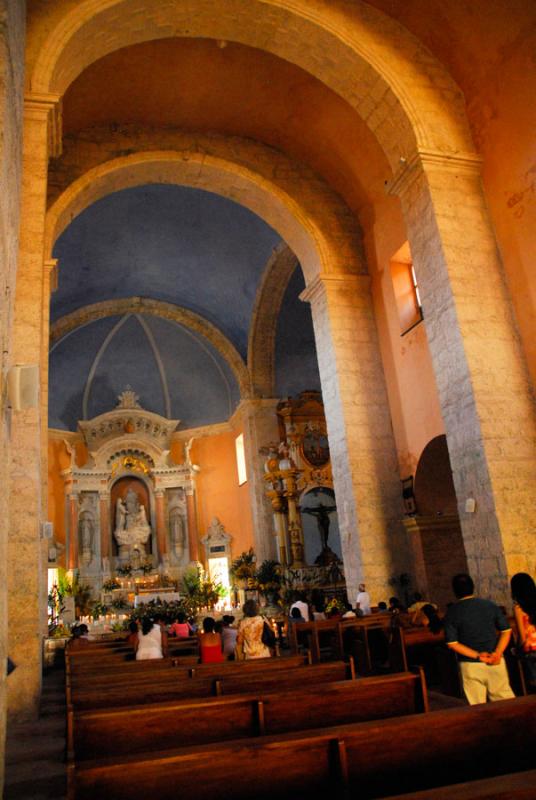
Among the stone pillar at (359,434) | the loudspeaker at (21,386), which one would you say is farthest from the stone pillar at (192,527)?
the loudspeaker at (21,386)

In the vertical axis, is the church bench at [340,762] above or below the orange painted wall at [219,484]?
below

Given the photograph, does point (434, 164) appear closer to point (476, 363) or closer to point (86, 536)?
point (476, 363)

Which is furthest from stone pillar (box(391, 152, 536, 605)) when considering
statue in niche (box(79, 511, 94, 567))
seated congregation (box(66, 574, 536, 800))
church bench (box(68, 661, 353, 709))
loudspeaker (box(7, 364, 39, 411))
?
statue in niche (box(79, 511, 94, 567))

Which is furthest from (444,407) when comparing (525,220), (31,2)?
(31,2)

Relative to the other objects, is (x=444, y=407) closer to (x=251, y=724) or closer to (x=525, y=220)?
(x=525, y=220)

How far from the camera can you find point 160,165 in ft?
43.0

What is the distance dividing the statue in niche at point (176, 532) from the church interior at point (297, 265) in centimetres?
44

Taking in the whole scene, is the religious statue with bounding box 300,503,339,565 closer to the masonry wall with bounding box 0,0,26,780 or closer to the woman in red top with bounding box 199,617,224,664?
the woman in red top with bounding box 199,617,224,664

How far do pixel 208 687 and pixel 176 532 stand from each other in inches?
761

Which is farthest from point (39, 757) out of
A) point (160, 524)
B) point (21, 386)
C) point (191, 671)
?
point (160, 524)

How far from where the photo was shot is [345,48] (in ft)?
32.1

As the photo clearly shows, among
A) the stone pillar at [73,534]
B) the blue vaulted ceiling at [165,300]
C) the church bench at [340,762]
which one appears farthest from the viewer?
the stone pillar at [73,534]

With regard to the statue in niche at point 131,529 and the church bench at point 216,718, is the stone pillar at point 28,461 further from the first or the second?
the statue in niche at point 131,529

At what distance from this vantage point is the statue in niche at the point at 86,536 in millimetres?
21578
